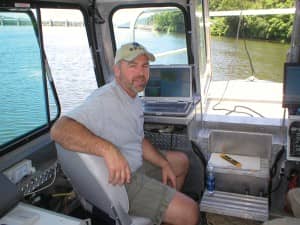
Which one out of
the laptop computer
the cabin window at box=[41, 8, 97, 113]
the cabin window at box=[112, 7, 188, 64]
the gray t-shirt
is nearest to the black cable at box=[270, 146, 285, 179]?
the laptop computer

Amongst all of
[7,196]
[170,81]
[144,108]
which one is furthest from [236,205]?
[7,196]

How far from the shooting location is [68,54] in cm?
295

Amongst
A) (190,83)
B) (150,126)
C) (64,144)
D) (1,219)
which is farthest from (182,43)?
(1,219)

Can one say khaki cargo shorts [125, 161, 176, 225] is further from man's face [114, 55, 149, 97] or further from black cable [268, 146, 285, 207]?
black cable [268, 146, 285, 207]

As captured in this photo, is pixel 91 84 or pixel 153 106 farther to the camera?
pixel 91 84

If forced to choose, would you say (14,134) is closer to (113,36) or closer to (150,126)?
(150,126)

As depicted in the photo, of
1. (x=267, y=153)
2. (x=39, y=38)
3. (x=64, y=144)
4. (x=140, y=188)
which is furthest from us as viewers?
(x=267, y=153)

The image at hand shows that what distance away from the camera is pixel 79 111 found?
173cm

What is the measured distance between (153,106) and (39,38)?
1.13 meters

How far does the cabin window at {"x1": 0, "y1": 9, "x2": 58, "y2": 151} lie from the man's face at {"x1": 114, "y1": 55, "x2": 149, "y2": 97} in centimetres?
79

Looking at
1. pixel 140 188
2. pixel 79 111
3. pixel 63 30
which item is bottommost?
pixel 140 188

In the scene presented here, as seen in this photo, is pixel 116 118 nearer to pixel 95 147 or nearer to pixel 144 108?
pixel 95 147

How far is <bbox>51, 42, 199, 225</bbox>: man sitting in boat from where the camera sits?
61.6 inches

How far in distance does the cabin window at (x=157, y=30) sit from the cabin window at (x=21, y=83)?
1.12 meters
